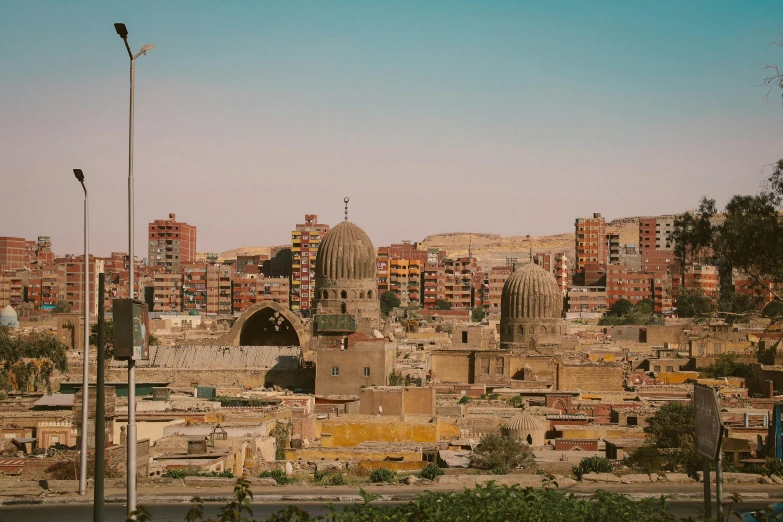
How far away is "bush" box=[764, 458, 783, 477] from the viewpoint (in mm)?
20109

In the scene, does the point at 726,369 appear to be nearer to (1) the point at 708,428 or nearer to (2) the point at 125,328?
(1) the point at 708,428

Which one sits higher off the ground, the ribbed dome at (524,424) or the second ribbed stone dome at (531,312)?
the second ribbed stone dome at (531,312)

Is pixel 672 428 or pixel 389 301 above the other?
pixel 389 301

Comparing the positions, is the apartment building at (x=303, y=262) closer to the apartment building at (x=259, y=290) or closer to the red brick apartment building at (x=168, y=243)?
the apartment building at (x=259, y=290)

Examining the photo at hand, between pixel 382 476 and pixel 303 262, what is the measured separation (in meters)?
84.0

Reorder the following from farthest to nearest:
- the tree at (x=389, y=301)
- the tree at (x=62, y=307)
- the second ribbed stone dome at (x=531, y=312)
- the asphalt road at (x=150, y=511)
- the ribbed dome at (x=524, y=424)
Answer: the tree at (x=389, y=301) < the tree at (x=62, y=307) < the second ribbed stone dome at (x=531, y=312) < the ribbed dome at (x=524, y=424) < the asphalt road at (x=150, y=511)

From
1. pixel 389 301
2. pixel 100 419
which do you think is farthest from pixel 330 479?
pixel 389 301

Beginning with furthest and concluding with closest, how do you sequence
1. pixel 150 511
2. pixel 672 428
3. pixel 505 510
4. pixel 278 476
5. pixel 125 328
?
pixel 672 428, pixel 278 476, pixel 150 511, pixel 125 328, pixel 505 510

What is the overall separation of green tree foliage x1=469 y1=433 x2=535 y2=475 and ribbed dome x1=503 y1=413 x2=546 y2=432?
11.8 feet

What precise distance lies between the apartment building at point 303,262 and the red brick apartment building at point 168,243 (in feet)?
77.1

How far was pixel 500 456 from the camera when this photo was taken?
21094mm

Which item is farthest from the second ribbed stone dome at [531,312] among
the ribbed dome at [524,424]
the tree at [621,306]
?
the tree at [621,306]

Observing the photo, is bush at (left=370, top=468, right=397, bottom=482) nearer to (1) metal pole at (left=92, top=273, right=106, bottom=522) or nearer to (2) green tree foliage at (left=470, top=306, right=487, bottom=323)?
(1) metal pole at (left=92, top=273, right=106, bottom=522)

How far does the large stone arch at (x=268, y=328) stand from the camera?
41156 mm
